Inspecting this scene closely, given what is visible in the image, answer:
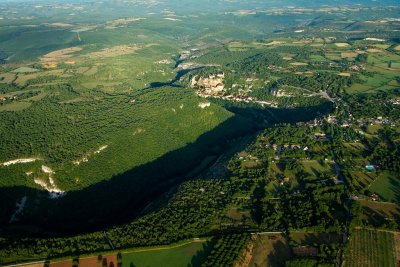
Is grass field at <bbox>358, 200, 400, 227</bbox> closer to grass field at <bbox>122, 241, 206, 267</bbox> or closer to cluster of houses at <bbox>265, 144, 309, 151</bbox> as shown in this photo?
cluster of houses at <bbox>265, 144, 309, 151</bbox>

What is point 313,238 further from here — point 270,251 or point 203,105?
point 203,105

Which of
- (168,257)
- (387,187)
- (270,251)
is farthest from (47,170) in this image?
(387,187)

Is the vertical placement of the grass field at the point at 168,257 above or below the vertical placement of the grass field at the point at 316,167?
above

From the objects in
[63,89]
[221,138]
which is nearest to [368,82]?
[221,138]

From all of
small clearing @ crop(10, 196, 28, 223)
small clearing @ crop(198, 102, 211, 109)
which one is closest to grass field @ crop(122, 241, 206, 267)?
small clearing @ crop(10, 196, 28, 223)

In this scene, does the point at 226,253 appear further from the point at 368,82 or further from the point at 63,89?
the point at 368,82

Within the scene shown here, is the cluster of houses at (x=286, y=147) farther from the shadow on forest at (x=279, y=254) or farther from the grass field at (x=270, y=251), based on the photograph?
the shadow on forest at (x=279, y=254)

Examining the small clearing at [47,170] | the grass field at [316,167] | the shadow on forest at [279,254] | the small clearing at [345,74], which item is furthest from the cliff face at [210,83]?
the shadow on forest at [279,254]
